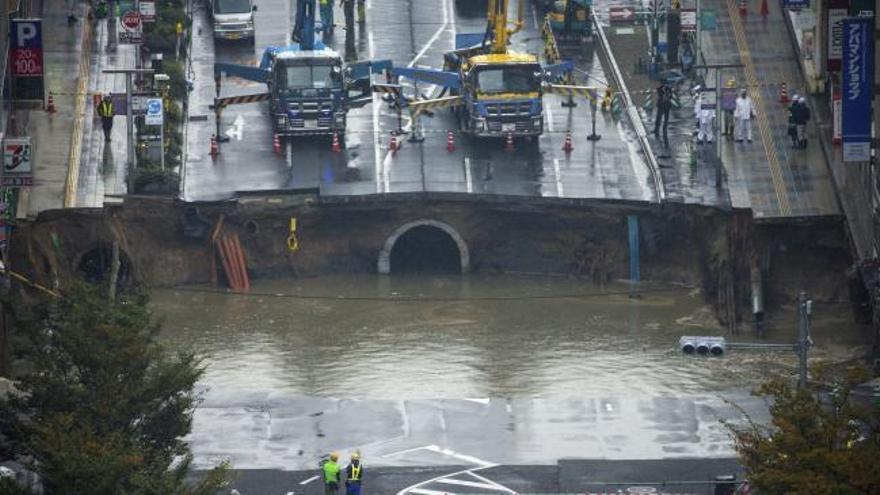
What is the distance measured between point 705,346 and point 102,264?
2758 cm

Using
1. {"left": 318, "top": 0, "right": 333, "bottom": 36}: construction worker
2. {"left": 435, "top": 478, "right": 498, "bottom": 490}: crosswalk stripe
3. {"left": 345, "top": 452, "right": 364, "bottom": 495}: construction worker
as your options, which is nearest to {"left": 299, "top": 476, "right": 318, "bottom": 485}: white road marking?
{"left": 345, "top": 452, "right": 364, "bottom": 495}: construction worker

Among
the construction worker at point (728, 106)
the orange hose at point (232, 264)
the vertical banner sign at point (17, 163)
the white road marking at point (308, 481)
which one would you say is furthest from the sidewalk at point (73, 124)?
the construction worker at point (728, 106)

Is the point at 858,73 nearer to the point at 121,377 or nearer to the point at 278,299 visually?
the point at 278,299

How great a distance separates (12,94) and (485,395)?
82.5 feet

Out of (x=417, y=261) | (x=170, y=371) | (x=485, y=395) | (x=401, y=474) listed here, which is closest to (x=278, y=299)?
(x=417, y=261)

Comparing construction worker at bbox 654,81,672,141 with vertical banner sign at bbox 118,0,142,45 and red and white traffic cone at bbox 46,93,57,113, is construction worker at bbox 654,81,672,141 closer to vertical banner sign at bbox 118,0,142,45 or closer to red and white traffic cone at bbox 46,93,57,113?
vertical banner sign at bbox 118,0,142,45

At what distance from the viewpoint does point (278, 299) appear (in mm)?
82312

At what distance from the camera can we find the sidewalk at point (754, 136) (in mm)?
83188

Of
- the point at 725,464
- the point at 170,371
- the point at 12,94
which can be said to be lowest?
the point at 725,464

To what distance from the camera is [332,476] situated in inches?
2376

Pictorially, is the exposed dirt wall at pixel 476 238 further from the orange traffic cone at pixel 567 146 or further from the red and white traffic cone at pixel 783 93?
the red and white traffic cone at pixel 783 93

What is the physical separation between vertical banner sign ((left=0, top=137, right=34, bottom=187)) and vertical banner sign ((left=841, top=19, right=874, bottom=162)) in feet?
84.4

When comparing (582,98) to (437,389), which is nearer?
(437,389)

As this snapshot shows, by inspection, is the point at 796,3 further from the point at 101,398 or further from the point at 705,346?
the point at 101,398
